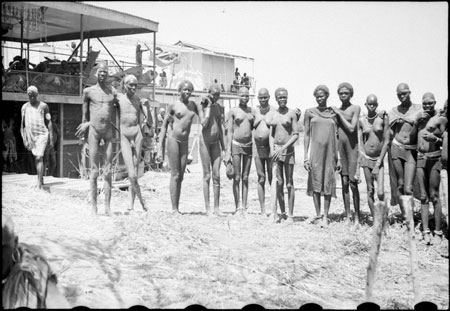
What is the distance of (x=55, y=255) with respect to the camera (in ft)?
15.8

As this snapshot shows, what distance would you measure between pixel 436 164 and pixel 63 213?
5.45m

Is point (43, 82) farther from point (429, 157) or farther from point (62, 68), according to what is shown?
point (429, 157)

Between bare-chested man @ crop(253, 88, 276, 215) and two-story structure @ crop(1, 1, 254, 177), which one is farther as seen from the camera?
two-story structure @ crop(1, 1, 254, 177)

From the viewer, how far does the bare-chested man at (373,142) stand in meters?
7.30

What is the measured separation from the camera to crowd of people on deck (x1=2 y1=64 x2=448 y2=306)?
6820 millimetres

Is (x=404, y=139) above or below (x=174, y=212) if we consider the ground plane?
above

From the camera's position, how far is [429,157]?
21.9 ft

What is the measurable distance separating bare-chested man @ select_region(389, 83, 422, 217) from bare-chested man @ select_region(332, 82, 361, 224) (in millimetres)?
526

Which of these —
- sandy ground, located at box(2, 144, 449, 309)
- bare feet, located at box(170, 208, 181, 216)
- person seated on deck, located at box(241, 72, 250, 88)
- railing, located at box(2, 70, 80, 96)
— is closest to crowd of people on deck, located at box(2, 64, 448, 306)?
bare feet, located at box(170, 208, 181, 216)

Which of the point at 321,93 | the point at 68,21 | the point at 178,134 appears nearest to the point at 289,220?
the point at 321,93

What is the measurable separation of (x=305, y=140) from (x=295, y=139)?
0.18 metres

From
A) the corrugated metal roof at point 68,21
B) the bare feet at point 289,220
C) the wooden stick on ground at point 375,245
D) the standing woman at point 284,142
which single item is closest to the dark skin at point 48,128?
the corrugated metal roof at point 68,21

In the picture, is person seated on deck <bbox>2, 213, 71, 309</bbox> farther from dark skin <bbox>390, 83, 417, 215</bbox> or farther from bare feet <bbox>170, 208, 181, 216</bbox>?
dark skin <bbox>390, 83, 417, 215</bbox>

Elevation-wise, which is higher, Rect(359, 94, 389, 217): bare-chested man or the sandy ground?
Rect(359, 94, 389, 217): bare-chested man
